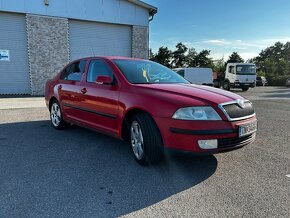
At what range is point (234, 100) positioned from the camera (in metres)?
3.61

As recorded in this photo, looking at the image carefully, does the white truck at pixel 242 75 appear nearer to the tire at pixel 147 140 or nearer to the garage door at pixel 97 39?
the garage door at pixel 97 39

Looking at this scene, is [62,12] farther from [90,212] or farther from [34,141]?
[90,212]

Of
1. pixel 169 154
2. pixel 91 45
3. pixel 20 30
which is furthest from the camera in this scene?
pixel 91 45

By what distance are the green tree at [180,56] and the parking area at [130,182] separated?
56954 mm

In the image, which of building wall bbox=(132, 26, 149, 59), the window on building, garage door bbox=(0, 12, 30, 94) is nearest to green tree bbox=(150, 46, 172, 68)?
the window on building

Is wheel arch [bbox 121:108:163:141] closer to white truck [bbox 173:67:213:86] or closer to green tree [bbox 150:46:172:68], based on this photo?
white truck [bbox 173:67:213:86]

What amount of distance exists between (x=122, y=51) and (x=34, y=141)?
12976 millimetres

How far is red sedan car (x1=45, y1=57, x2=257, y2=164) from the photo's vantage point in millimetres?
3305

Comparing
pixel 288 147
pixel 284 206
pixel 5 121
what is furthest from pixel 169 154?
pixel 5 121

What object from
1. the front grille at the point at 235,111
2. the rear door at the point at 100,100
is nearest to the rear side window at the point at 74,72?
the rear door at the point at 100,100

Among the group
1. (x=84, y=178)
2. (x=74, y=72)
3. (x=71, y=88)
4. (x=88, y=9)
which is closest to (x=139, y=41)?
(x=88, y=9)

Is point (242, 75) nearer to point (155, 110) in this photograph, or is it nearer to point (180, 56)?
point (155, 110)

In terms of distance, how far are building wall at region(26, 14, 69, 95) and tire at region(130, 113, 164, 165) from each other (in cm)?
1305

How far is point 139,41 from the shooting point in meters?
17.6
